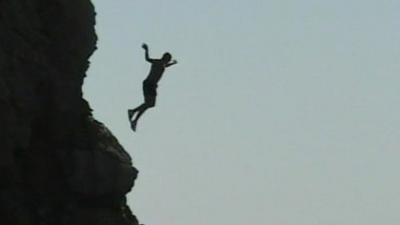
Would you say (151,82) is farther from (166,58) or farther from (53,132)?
(53,132)

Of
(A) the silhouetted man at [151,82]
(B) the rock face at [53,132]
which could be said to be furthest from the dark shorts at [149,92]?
(B) the rock face at [53,132]

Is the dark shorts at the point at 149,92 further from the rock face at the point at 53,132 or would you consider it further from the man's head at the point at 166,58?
the rock face at the point at 53,132

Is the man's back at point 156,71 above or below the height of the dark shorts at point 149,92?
above

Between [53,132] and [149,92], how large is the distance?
904cm

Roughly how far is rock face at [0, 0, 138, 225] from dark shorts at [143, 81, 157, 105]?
689 cm

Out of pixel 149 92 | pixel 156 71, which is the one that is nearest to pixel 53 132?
pixel 149 92

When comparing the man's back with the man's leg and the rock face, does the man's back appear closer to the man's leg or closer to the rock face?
the man's leg

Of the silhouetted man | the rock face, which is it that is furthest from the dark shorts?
the rock face

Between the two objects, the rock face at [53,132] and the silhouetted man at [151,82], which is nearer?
the silhouetted man at [151,82]

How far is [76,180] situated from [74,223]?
8.35ft

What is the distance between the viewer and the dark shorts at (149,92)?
50438 mm

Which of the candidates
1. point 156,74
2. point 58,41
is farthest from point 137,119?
point 58,41

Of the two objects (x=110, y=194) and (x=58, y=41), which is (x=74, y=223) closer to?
(x=110, y=194)

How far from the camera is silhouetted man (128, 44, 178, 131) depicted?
50.2 metres
